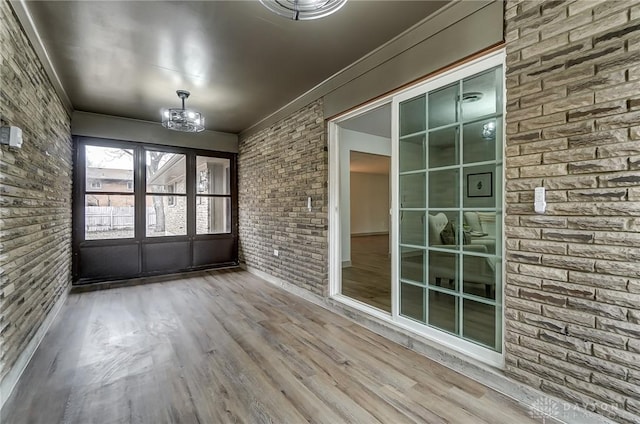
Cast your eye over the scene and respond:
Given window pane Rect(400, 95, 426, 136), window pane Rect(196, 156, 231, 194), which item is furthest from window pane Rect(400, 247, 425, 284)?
window pane Rect(196, 156, 231, 194)

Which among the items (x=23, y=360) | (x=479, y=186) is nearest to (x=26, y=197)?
(x=23, y=360)

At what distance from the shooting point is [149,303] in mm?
3703

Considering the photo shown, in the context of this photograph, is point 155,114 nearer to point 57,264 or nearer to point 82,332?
point 57,264

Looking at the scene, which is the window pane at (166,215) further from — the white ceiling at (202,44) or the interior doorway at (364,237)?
the interior doorway at (364,237)

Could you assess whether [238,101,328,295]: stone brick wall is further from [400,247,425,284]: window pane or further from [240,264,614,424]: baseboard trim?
[400,247,425,284]: window pane

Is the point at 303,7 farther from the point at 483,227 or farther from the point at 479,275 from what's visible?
the point at 479,275

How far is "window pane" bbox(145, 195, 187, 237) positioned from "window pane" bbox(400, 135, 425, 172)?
4.33m

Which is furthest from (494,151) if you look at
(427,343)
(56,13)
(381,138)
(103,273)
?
(103,273)

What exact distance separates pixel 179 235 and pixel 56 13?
382cm

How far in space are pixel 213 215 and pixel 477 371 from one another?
16.6 ft

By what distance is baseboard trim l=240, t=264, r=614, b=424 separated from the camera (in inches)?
63.0

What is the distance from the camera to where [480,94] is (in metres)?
2.12

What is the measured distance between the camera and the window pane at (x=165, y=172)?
5.15 meters

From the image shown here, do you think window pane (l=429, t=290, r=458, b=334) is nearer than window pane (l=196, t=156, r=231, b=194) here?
Yes
